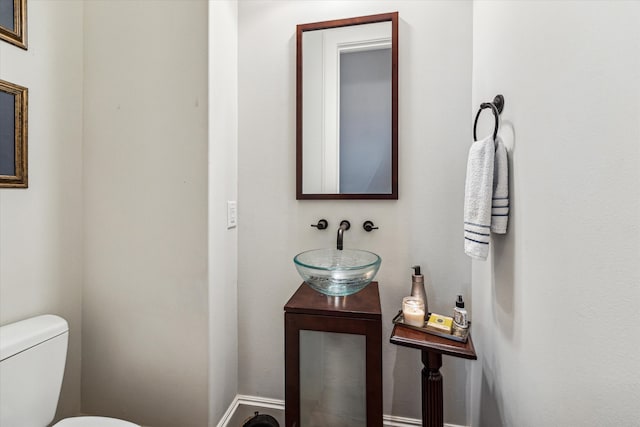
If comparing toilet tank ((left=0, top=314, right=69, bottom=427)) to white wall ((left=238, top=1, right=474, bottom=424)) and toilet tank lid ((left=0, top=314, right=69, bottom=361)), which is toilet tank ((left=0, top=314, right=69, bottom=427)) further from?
white wall ((left=238, top=1, right=474, bottom=424))

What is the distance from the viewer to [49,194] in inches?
48.8

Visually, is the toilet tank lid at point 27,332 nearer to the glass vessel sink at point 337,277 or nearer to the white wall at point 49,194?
the white wall at point 49,194

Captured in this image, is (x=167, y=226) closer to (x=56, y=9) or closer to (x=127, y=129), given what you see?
(x=127, y=129)

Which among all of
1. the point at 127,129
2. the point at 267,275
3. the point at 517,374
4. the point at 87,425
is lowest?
the point at 87,425

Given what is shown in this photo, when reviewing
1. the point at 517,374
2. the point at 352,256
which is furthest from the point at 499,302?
the point at 352,256

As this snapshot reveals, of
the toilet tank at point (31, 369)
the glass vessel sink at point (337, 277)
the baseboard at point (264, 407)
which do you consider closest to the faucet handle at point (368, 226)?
the glass vessel sink at point (337, 277)

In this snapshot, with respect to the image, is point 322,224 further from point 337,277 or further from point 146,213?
point 146,213

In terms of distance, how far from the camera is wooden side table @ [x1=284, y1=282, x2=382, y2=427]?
37.6 inches

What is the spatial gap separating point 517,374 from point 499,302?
233mm

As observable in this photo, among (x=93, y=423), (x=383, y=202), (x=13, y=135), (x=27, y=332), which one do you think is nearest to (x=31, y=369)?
(x=27, y=332)

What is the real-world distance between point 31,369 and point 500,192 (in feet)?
5.63

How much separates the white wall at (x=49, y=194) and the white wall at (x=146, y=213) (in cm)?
5

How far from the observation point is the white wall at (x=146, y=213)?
50.6 inches

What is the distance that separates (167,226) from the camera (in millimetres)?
1313
